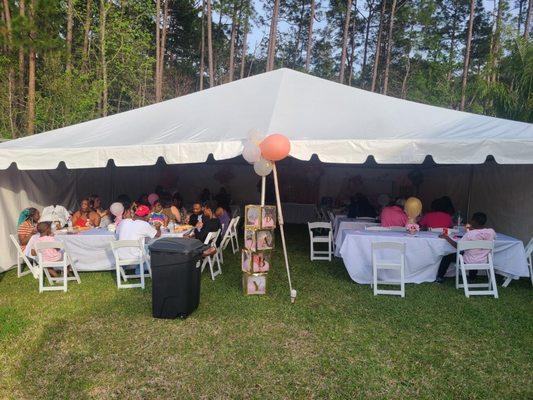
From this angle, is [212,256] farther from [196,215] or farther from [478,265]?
[478,265]

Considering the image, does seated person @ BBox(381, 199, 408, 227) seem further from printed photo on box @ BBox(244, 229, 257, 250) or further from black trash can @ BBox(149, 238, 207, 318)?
black trash can @ BBox(149, 238, 207, 318)

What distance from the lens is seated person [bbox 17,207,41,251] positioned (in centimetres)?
600

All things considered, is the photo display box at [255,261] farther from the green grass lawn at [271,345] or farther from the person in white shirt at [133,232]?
the person in white shirt at [133,232]

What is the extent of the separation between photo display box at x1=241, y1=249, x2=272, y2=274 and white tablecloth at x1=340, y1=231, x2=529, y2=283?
1294mm

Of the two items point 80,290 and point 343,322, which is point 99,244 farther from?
point 343,322

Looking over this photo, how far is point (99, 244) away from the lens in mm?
5922

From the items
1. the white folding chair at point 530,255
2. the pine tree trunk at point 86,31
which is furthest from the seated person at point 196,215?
the pine tree trunk at point 86,31

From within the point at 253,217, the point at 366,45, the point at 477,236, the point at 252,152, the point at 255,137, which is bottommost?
the point at 477,236

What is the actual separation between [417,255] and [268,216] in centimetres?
234

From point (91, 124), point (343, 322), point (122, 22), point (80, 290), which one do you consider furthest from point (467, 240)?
point (122, 22)

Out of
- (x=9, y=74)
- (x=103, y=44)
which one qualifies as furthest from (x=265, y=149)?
(x=103, y=44)

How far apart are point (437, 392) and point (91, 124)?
23.0 feet

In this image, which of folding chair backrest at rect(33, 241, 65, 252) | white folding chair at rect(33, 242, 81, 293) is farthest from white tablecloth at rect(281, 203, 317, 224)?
folding chair backrest at rect(33, 241, 65, 252)

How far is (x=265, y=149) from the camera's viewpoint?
4625 millimetres
